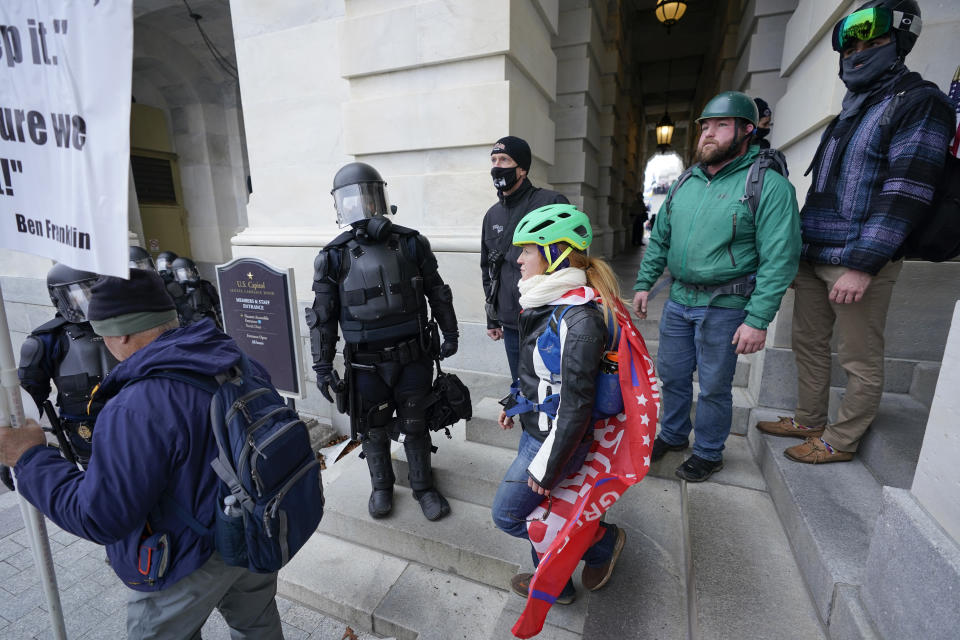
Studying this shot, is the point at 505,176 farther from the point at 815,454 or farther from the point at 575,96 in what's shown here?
the point at 575,96

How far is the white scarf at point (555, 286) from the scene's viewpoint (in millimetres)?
1838

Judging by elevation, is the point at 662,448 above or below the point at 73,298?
below

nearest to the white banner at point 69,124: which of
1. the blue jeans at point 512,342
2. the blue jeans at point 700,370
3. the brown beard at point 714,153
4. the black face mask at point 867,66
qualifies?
the blue jeans at point 512,342

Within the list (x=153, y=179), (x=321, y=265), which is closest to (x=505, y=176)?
(x=321, y=265)

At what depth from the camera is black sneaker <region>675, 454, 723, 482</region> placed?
2.79 m

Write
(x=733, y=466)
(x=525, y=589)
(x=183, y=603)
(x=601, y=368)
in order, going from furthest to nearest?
(x=733, y=466), (x=525, y=589), (x=601, y=368), (x=183, y=603)

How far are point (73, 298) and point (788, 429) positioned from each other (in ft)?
13.8

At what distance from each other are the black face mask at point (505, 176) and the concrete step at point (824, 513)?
2.30 metres

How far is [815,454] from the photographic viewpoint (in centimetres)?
256

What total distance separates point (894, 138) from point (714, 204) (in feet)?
2.55

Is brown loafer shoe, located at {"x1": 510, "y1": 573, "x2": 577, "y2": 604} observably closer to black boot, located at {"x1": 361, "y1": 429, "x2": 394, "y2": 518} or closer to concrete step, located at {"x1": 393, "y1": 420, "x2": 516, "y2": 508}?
concrete step, located at {"x1": 393, "y1": 420, "x2": 516, "y2": 508}

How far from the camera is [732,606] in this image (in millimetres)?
1925

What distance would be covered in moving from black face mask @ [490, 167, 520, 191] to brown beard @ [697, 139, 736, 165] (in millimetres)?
1129

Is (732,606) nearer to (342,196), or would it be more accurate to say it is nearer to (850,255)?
(850,255)
